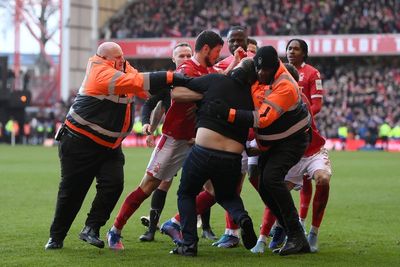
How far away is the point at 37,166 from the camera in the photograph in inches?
1047

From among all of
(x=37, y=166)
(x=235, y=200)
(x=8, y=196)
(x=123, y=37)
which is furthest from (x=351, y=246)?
(x=123, y=37)

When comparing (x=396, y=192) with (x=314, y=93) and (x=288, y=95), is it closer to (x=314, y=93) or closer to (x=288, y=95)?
(x=314, y=93)

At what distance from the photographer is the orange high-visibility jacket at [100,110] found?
386 inches

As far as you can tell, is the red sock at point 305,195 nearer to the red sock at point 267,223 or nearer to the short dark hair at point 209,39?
the red sock at point 267,223

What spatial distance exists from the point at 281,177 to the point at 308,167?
88 centimetres

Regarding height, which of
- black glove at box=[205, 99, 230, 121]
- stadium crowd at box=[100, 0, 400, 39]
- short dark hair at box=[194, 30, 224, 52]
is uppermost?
stadium crowd at box=[100, 0, 400, 39]

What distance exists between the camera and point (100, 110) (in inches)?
392

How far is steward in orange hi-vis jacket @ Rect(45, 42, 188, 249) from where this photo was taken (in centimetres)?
992

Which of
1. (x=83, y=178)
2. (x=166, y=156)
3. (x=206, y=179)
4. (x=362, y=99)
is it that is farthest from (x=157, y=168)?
(x=362, y=99)

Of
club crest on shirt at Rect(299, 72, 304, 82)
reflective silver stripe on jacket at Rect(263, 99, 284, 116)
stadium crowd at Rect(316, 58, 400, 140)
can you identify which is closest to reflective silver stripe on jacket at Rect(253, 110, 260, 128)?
reflective silver stripe on jacket at Rect(263, 99, 284, 116)

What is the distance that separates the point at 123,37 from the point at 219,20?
4.82 meters

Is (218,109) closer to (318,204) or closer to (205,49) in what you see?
(205,49)

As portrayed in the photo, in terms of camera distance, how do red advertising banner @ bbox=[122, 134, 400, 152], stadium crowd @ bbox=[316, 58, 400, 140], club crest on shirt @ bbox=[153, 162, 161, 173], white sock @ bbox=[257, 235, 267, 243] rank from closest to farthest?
white sock @ bbox=[257, 235, 267, 243]
club crest on shirt @ bbox=[153, 162, 161, 173]
red advertising banner @ bbox=[122, 134, 400, 152]
stadium crowd @ bbox=[316, 58, 400, 140]

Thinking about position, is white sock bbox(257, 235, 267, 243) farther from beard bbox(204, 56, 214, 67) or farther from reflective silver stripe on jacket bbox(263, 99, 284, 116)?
beard bbox(204, 56, 214, 67)
